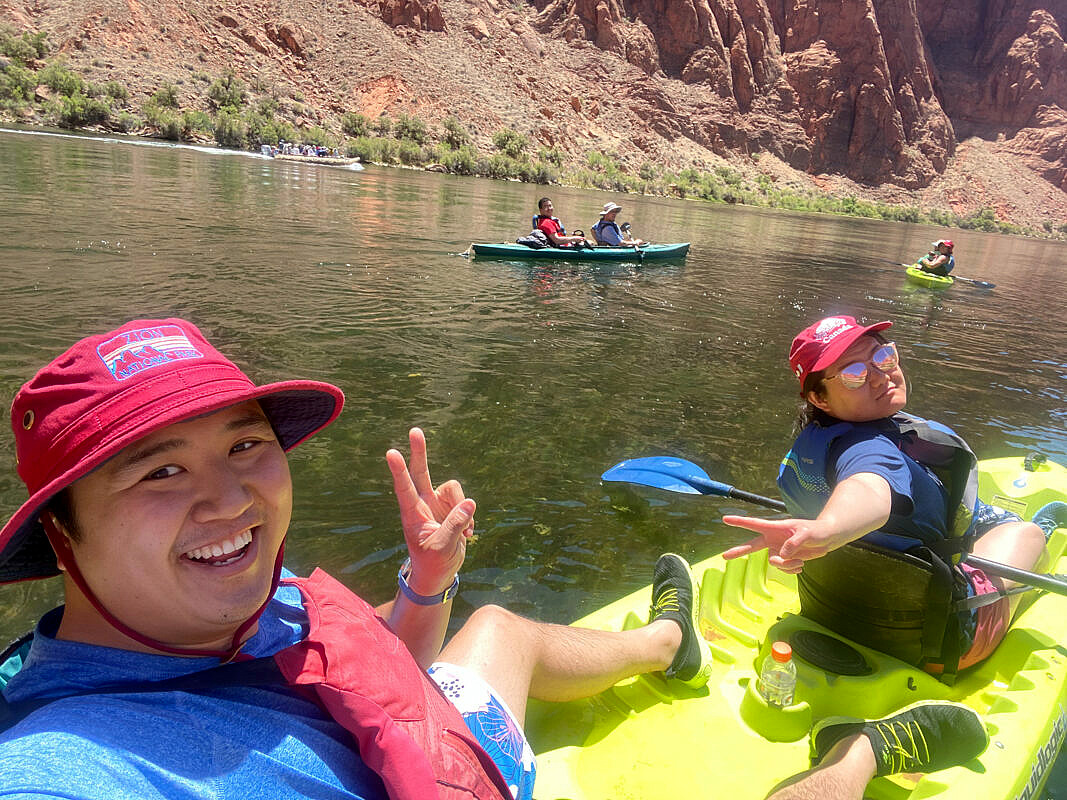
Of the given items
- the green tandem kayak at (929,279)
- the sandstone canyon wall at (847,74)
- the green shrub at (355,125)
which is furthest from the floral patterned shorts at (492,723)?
the sandstone canyon wall at (847,74)

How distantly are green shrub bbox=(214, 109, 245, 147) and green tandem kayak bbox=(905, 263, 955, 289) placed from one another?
111 feet

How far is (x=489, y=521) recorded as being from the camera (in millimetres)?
4422

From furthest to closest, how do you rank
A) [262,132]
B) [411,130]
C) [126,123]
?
[411,130]
[262,132]
[126,123]

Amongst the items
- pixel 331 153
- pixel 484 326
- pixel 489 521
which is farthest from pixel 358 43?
pixel 489 521

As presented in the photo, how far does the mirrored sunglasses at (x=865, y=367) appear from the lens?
95.7 inches

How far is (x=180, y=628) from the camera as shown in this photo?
1306 mm

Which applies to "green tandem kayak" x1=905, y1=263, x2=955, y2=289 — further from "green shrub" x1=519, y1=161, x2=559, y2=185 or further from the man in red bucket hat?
"green shrub" x1=519, y1=161, x2=559, y2=185

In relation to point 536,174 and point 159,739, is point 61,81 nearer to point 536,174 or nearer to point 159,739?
point 536,174

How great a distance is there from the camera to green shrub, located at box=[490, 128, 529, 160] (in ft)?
156

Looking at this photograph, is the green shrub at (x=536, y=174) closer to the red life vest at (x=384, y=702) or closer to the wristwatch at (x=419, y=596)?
the wristwatch at (x=419, y=596)

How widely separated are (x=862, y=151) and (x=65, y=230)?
254 ft

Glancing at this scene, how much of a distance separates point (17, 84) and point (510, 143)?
27875 millimetres

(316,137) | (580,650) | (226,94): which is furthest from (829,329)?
(226,94)

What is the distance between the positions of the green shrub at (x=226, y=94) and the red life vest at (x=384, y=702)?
46449 mm
